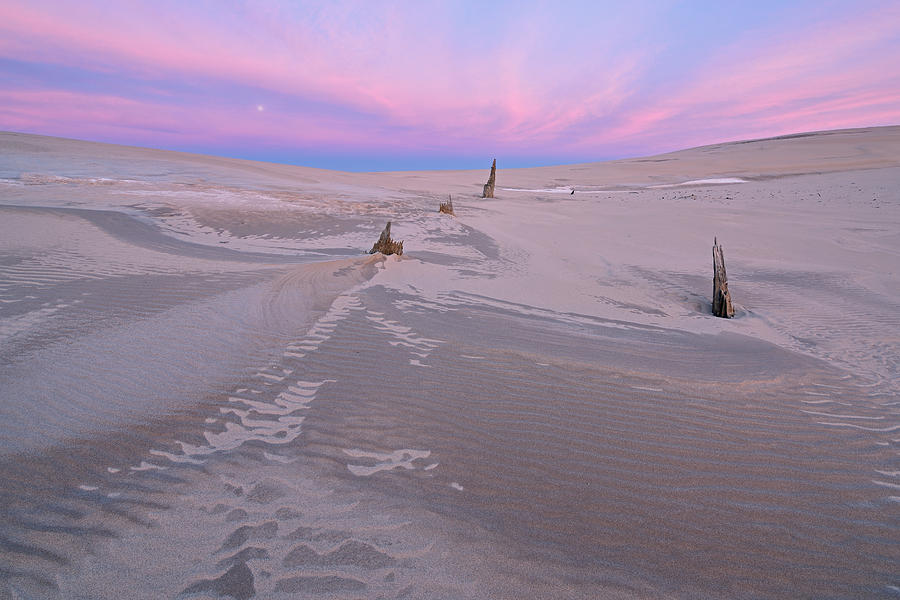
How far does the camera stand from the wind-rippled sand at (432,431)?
6.46 ft

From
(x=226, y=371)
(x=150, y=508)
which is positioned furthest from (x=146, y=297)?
(x=150, y=508)

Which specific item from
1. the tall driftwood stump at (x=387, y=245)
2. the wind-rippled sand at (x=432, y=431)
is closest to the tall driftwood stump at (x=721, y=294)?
the wind-rippled sand at (x=432, y=431)

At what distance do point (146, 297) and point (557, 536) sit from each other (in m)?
5.46

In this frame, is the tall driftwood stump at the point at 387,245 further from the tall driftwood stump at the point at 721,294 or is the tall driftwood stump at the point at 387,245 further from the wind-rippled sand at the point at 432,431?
the tall driftwood stump at the point at 721,294

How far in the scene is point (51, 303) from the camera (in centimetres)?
514

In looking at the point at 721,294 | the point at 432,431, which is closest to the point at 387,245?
the point at 721,294

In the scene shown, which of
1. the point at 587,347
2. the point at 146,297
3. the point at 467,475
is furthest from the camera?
the point at 146,297

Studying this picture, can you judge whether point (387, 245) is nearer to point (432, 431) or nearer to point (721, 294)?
point (721, 294)

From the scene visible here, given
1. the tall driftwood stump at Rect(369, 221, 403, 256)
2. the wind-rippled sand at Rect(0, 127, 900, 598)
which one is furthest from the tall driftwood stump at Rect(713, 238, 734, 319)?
the tall driftwood stump at Rect(369, 221, 403, 256)

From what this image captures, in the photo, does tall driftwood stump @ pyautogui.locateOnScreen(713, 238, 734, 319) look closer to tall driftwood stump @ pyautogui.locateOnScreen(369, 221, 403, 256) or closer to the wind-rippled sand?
the wind-rippled sand

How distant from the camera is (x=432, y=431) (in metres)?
3.00

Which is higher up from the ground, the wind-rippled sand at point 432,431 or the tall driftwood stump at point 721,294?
the tall driftwood stump at point 721,294

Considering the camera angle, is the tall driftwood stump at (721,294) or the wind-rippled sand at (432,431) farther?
the tall driftwood stump at (721,294)

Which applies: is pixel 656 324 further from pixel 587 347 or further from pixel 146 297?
pixel 146 297
